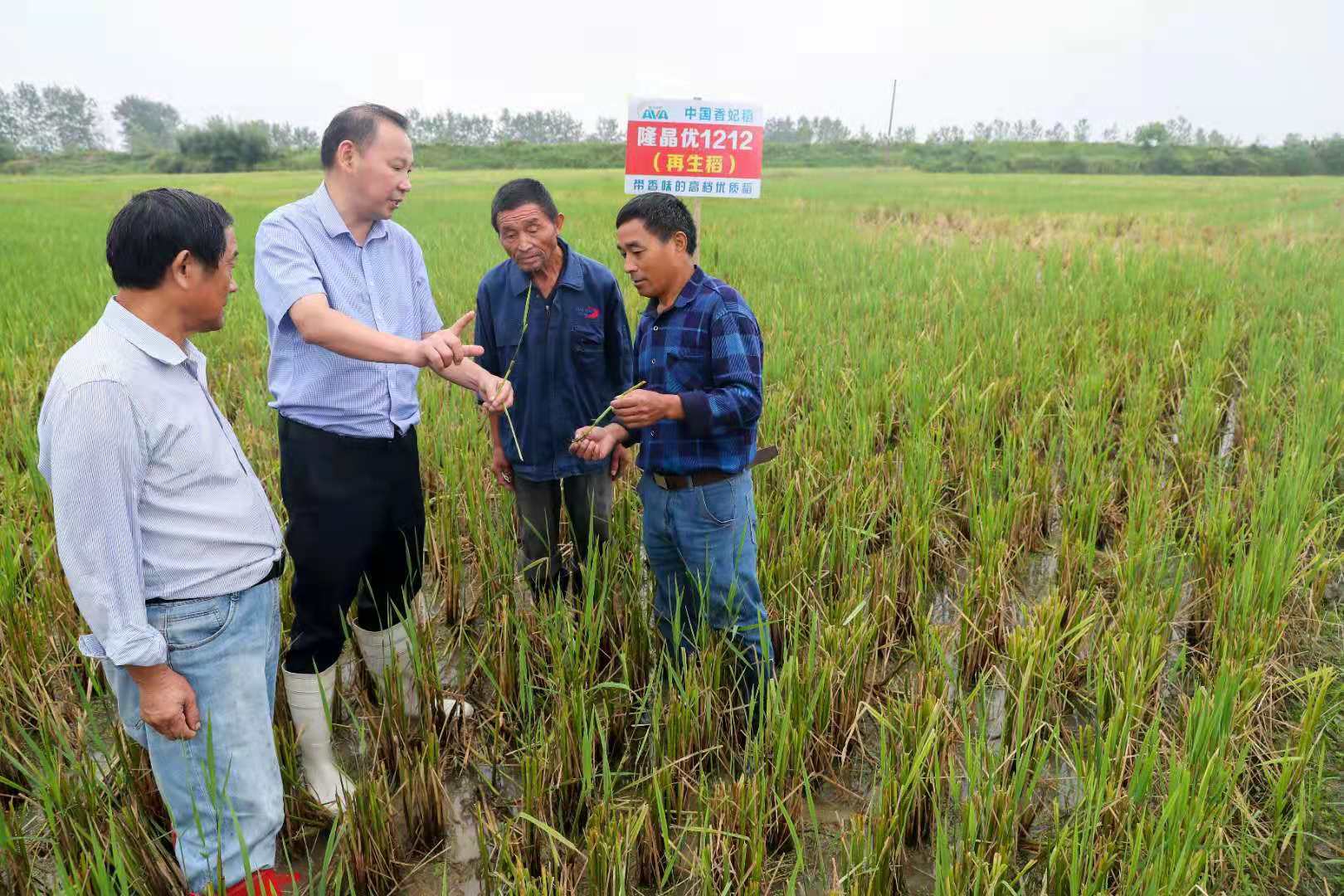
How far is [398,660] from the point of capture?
2105 millimetres

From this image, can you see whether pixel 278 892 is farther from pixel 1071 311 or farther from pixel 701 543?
pixel 1071 311

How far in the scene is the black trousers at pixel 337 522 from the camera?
1805 millimetres

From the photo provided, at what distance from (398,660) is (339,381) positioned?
0.79 meters

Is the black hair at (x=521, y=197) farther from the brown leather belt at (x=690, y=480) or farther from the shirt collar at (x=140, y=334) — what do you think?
the shirt collar at (x=140, y=334)

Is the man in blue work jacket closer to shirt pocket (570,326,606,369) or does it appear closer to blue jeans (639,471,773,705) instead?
shirt pocket (570,326,606,369)

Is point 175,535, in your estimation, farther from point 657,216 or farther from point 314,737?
point 657,216

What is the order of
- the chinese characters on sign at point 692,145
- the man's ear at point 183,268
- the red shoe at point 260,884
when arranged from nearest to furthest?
the man's ear at point 183,268
the red shoe at point 260,884
the chinese characters on sign at point 692,145

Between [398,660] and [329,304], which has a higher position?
[329,304]

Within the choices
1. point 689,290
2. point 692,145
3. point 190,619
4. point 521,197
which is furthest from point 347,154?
point 692,145

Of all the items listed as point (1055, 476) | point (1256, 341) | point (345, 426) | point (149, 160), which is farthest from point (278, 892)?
point (149, 160)

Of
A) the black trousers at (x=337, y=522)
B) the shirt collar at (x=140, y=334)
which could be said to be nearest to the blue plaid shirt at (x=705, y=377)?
the black trousers at (x=337, y=522)

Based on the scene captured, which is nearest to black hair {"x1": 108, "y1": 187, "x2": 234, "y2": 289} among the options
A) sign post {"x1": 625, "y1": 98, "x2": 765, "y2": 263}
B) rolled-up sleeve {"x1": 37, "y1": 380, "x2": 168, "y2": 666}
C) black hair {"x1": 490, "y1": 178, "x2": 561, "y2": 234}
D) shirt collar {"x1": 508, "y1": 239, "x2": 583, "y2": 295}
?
rolled-up sleeve {"x1": 37, "y1": 380, "x2": 168, "y2": 666}

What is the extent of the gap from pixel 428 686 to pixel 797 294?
4973 millimetres

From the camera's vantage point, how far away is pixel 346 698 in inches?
83.6
